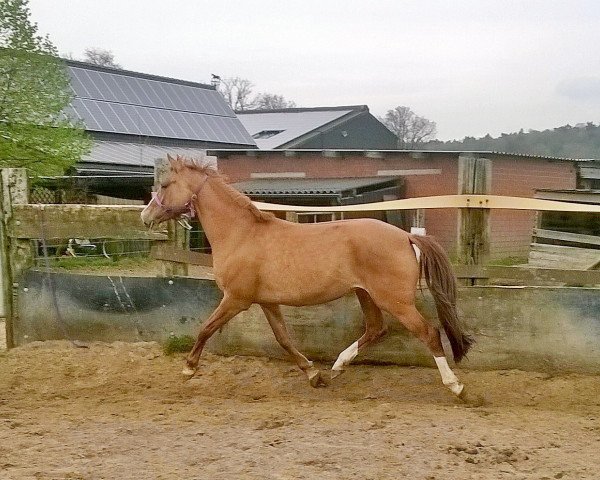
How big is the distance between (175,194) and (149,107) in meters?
21.0

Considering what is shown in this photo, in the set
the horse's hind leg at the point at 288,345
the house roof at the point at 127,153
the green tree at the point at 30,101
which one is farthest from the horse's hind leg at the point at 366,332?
the house roof at the point at 127,153

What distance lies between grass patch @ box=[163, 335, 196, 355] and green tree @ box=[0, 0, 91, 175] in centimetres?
794

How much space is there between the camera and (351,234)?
4.73 m

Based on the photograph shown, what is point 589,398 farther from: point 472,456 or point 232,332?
point 232,332

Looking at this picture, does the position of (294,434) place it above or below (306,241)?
below

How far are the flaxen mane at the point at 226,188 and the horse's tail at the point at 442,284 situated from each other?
1.11 m

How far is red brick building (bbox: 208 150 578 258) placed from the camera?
1645 centimetres

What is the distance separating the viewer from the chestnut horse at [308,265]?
15.1ft

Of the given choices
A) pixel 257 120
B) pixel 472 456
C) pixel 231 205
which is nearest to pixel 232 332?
pixel 231 205

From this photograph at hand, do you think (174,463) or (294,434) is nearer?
(174,463)

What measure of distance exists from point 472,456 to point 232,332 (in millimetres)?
2634

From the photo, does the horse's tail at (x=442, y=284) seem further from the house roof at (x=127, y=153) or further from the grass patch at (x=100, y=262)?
the house roof at (x=127, y=153)

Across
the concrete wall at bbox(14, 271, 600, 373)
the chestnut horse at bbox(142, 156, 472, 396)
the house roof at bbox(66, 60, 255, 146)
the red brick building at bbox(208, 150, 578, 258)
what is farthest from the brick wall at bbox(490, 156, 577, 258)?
the chestnut horse at bbox(142, 156, 472, 396)

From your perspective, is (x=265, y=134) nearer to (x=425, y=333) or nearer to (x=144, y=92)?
(x=144, y=92)
